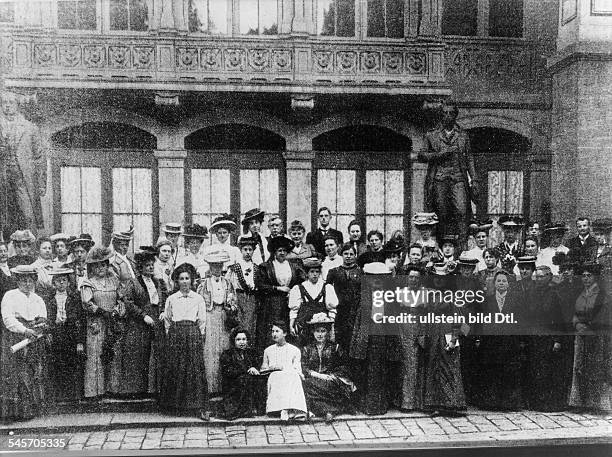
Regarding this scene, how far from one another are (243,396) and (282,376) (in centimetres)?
38

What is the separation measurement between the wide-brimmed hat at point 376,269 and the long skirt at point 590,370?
184 cm

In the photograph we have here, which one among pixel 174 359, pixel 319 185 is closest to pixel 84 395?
pixel 174 359

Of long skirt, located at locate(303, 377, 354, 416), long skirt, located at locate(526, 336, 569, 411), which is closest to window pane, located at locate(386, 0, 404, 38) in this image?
long skirt, located at locate(526, 336, 569, 411)

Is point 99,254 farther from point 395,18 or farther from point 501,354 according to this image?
point 501,354

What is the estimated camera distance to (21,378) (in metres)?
5.09

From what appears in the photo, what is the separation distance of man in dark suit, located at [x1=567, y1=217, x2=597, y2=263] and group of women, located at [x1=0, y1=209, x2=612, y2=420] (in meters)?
0.09

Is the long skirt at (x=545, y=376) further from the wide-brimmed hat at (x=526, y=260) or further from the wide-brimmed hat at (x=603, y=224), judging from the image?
the wide-brimmed hat at (x=603, y=224)

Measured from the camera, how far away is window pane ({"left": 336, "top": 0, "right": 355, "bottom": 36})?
5285 millimetres

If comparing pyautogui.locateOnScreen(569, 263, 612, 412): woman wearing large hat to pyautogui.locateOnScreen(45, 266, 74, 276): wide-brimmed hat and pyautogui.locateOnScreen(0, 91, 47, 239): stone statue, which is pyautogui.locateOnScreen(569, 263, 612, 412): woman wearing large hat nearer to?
pyautogui.locateOnScreen(45, 266, 74, 276): wide-brimmed hat

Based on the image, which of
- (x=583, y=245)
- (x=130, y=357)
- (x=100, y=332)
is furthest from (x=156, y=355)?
(x=583, y=245)

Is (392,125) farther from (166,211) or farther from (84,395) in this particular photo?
(84,395)

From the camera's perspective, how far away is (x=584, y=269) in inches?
215

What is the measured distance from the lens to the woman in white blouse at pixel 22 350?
5.07 metres

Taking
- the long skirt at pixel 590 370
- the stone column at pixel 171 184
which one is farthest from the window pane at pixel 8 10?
the long skirt at pixel 590 370
